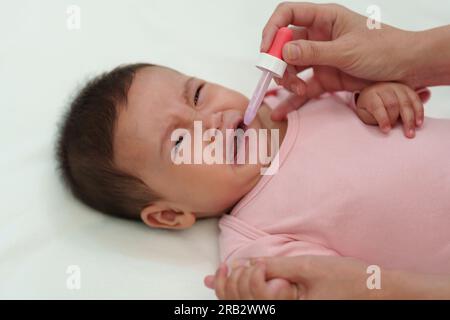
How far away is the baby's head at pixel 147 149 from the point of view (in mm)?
1167

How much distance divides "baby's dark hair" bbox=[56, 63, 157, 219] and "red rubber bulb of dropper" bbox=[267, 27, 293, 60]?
333 millimetres

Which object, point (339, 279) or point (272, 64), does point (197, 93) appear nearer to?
point (272, 64)

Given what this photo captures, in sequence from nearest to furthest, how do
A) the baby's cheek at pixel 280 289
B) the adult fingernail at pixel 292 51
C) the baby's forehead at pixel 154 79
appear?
1. the baby's cheek at pixel 280 289
2. the adult fingernail at pixel 292 51
3. the baby's forehead at pixel 154 79

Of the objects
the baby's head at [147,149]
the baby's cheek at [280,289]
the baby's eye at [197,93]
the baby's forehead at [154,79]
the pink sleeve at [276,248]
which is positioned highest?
the baby's forehead at [154,79]

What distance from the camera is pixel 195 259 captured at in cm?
121

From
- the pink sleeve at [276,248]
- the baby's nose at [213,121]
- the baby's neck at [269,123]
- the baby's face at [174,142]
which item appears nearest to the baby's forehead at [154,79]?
the baby's face at [174,142]

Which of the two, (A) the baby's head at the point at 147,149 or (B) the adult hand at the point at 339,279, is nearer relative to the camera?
(B) the adult hand at the point at 339,279

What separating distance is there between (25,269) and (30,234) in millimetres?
82

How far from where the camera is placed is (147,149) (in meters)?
1.17

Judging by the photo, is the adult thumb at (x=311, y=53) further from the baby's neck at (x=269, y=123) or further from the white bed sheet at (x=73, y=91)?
the white bed sheet at (x=73, y=91)

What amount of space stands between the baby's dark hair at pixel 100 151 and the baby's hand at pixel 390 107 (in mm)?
523

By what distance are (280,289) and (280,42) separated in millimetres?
507
